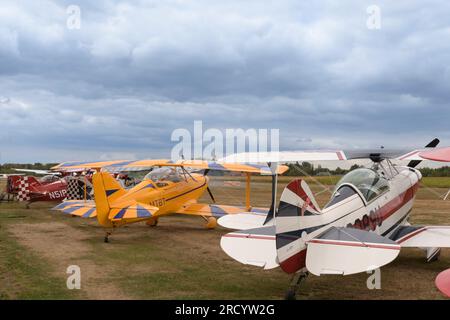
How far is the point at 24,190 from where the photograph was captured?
17500mm

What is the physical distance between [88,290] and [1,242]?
191 inches

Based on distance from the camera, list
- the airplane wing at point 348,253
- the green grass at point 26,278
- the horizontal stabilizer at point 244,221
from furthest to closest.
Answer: the horizontal stabilizer at point 244,221 → the green grass at point 26,278 → the airplane wing at point 348,253

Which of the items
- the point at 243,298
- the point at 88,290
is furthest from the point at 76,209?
the point at 243,298

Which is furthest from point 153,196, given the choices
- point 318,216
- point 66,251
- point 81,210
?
point 318,216

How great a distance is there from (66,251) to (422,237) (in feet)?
22.0

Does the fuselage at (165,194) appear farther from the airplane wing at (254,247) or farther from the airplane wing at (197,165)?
the airplane wing at (254,247)

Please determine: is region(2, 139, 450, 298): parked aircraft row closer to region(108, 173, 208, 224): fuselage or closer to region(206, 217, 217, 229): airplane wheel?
region(108, 173, 208, 224): fuselage

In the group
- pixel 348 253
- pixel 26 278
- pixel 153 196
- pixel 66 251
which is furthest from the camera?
pixel 153 196

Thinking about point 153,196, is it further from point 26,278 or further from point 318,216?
point 318,216

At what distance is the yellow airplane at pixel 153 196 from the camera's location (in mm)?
9516

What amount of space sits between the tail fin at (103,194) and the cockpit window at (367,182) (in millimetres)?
5294

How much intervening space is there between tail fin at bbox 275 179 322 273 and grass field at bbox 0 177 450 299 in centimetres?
→ 99

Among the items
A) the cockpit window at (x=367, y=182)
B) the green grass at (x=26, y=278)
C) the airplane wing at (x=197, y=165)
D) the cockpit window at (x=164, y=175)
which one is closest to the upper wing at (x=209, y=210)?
the cockpit window at (x=164, y=175)

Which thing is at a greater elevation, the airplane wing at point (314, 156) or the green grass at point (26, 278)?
the airplane wing at point (314, 156)
